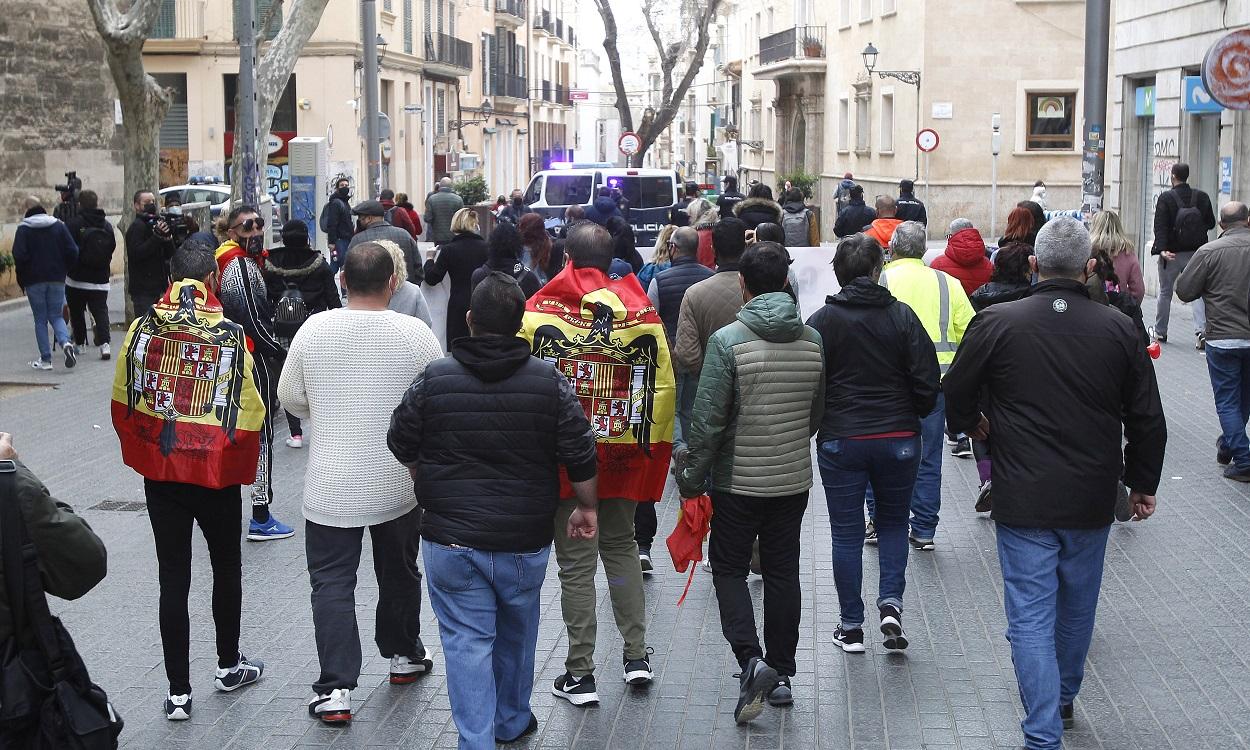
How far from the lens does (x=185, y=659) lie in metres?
5.84

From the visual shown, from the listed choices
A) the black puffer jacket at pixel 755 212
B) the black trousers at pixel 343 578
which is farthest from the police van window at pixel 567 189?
the black trousers at pixel 343 578

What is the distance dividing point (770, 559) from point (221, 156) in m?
36.5

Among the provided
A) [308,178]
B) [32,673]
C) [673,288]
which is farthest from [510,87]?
[32,673]

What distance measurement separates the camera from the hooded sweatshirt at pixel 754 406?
230 inches

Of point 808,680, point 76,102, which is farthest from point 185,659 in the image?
point 76,102

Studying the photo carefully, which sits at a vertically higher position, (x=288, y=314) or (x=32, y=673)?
(x=288, y=314)

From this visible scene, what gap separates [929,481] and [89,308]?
1094 cm

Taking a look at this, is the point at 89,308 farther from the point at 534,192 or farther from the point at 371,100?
the point at 534,192

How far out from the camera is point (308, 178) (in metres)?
26.5

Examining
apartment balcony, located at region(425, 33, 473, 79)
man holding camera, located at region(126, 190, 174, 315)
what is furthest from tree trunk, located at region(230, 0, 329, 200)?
apartment balcony, located at region(425, 33, 473, 79)

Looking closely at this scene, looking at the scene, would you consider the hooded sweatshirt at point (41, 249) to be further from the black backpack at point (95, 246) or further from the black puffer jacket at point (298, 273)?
the black puffer jacket at point (298, 273)

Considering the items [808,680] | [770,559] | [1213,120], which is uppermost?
[1213,120]

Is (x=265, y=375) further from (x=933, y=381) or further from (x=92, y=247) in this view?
(x=92, y=247)

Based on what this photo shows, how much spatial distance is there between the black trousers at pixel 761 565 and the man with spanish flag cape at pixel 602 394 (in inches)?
14.1
